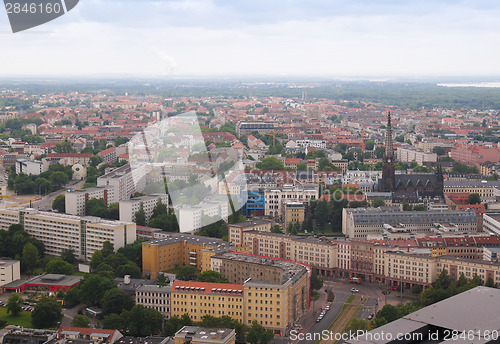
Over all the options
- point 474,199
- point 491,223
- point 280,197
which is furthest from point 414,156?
point 491,223

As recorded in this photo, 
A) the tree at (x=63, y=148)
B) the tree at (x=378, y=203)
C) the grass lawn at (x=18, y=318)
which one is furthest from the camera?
Answer: the tree at (x=63, y=148)

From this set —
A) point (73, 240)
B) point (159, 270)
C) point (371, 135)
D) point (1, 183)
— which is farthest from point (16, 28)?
point (371, 135)

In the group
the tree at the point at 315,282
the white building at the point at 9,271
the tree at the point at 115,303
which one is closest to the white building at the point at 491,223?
the tree at the point at 315,282

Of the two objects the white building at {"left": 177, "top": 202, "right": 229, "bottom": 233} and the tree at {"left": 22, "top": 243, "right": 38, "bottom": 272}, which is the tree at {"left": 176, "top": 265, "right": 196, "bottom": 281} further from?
the white building at {"left": 177, "top": 202, "right": 229, "bottom": 233}

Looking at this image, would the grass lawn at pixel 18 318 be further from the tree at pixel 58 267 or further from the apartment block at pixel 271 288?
the apartment block at pixel 271 288

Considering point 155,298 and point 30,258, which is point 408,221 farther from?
point 30,258
